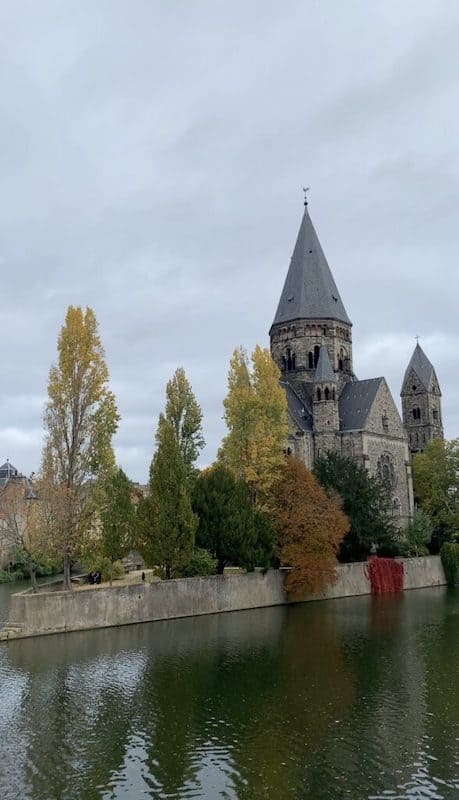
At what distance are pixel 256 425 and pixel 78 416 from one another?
1243 cm

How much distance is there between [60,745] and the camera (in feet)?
54.9

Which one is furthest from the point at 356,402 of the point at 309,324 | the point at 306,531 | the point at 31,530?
the point at 31,530

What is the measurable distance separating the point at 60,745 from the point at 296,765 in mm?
5459

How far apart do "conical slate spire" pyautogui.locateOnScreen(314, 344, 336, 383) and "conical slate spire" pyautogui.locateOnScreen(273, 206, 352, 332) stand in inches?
236

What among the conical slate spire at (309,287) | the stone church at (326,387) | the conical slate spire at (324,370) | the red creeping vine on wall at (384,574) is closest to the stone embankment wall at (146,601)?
the red creeping vine on wall at (384,574)

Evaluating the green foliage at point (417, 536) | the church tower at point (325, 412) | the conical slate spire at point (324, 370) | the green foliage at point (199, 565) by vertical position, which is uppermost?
the conical slate spire at point (324, 370)

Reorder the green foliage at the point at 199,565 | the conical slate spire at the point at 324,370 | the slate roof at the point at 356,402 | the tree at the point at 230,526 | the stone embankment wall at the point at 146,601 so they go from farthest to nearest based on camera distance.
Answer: the slate roof at the point at 356,402
the conical slate spire at the point at 324,370
the tree at the point at 230,526
the green foliage at the point at 199,565
the stone embankment wall at the point at 146,601

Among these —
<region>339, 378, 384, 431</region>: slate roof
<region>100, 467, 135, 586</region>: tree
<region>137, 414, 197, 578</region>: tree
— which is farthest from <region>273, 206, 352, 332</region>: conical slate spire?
<region>100, 467, 135, 586</region>: tree

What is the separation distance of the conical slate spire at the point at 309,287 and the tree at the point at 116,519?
111ft

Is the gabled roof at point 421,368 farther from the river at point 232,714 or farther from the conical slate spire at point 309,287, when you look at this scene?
the river at point 232,714

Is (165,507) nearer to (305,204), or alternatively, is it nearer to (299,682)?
(299,682)

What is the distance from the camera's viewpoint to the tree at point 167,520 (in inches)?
1438

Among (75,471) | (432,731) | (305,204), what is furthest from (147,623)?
(305,204)

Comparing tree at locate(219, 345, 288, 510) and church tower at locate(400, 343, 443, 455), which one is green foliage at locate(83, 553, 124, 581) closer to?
tree at locate(219, 345, 288, 510)
